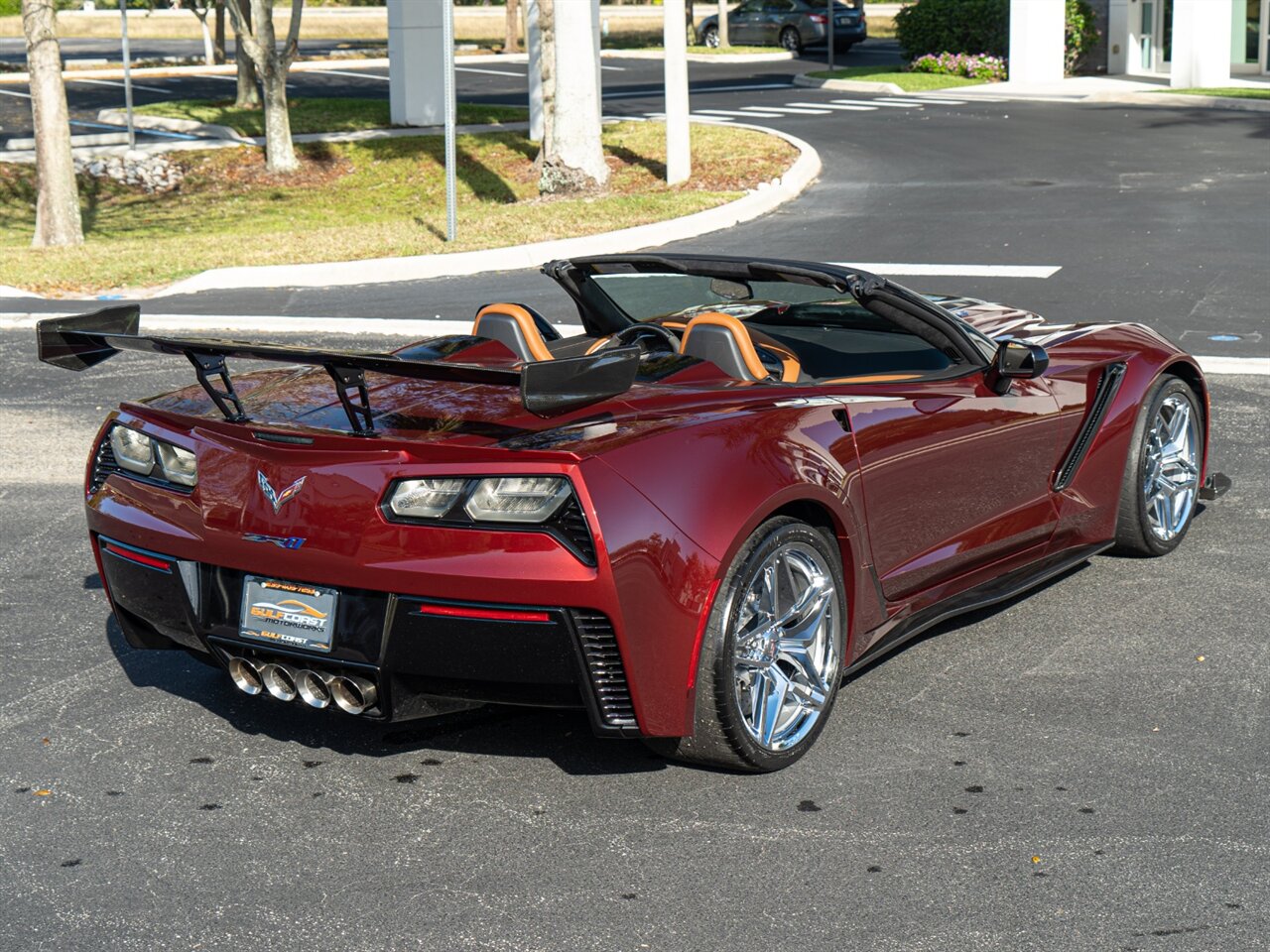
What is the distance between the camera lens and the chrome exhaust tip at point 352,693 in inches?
170

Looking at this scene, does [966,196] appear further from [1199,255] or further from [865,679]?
[865,679]

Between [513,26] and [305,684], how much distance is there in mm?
44917

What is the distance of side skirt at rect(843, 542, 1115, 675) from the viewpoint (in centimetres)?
513

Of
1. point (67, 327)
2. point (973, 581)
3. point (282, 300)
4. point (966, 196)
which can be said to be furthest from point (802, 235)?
point (67, 327)

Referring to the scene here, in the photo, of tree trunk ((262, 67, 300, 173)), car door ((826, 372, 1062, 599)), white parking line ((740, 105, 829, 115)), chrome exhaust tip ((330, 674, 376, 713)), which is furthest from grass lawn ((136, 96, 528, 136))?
chrome exhaust tip ((330, 674, 376, 713))

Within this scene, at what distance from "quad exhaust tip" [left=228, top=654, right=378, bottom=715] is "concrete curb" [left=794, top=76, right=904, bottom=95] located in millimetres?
30974

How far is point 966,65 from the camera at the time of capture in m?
36.7

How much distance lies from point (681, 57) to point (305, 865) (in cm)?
1667

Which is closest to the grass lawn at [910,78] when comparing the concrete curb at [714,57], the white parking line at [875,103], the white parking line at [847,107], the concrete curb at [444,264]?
the white parking line at [875,103]

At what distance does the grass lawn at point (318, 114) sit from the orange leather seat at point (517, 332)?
23211mm

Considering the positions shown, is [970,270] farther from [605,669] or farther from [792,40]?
[792,40]

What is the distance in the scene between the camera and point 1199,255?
14.9 metres

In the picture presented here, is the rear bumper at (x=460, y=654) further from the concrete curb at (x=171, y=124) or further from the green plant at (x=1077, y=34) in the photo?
the green plant at (x=1077, y=34)

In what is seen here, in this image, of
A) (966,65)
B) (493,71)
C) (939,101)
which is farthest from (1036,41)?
(493,71)
